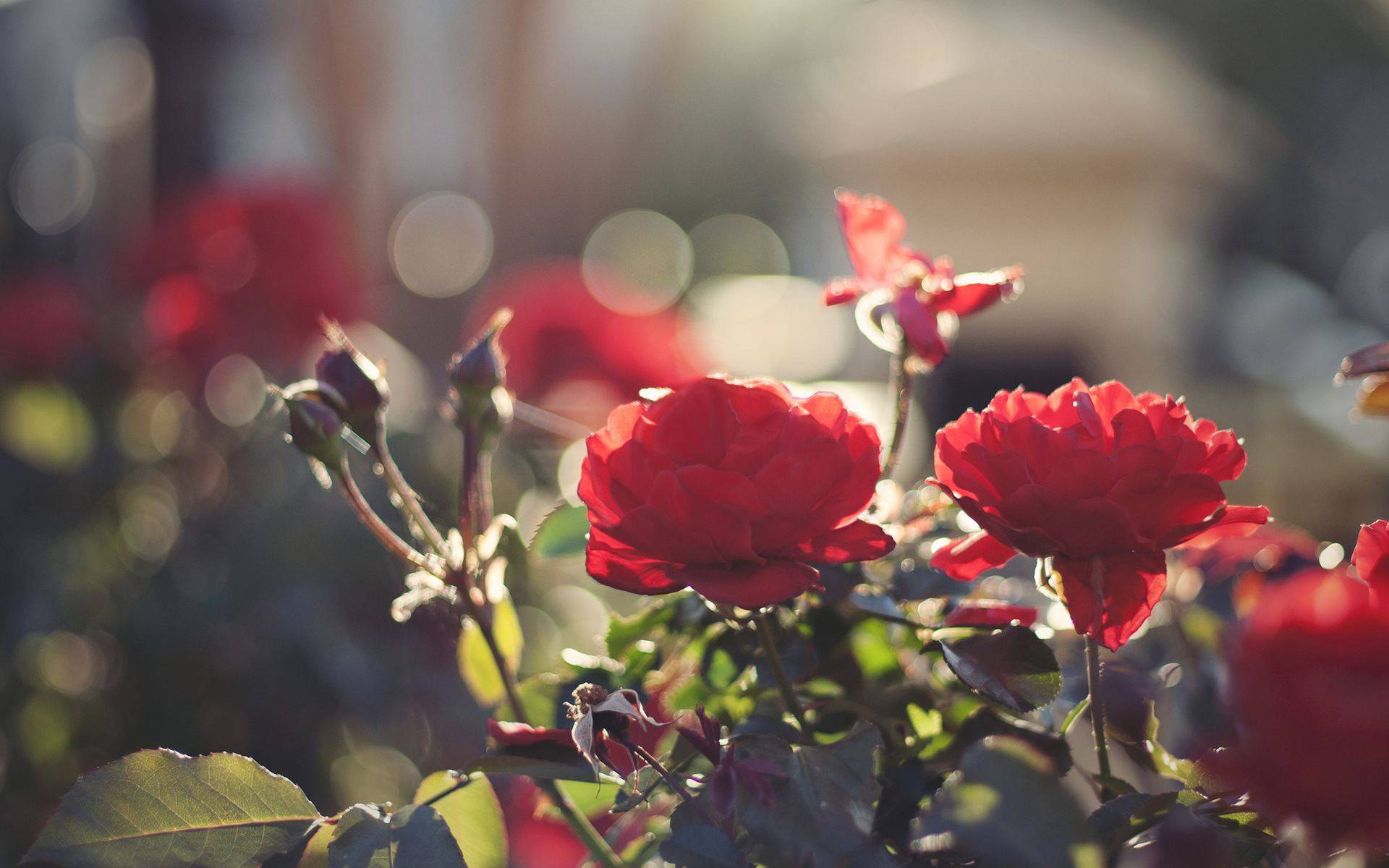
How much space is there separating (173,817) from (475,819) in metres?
0.09

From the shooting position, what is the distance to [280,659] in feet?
2.92

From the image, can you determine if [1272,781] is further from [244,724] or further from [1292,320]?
[1292,320]

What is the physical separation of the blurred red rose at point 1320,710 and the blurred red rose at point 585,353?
0.74 meters

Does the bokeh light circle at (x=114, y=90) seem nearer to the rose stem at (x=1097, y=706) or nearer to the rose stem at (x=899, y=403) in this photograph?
the rose stem at (x=899, y=403)

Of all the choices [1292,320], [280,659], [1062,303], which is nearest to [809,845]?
[280,659]

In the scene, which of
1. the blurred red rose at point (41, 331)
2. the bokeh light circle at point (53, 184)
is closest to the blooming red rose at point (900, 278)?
the blurred red rose at point (41, 331)

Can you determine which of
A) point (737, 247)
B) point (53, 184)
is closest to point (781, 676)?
point (53, 184)

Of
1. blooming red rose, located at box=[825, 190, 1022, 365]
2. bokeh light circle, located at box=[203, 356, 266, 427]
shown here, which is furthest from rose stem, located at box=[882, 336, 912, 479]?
bokeh light circle, located at box=[203, 356, 266, 427]

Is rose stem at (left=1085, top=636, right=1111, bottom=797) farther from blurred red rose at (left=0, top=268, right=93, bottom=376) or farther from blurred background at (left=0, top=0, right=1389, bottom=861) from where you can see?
blurred red rose at (left=0, top=268, right=93, bottom=376)

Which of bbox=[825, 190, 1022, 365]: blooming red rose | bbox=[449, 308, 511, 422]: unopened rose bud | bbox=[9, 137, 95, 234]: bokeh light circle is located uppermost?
bbox=[825, 190, 1022, 365]: blooming red rose

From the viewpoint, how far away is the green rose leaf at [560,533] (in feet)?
1.36

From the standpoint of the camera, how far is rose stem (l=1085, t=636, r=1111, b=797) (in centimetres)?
28

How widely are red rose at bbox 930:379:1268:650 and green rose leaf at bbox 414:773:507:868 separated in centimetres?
17

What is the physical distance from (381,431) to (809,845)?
202mm
